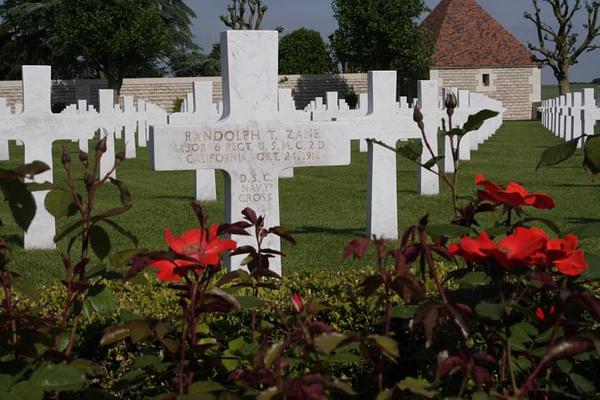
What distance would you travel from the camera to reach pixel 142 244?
693cm

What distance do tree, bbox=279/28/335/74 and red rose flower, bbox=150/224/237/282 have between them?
52.6 meters

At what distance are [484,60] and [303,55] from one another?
11170 mm

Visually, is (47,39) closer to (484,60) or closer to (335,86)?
(335,86)

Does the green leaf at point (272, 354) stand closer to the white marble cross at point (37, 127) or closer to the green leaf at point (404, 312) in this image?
the green leaf at point (404, 312)

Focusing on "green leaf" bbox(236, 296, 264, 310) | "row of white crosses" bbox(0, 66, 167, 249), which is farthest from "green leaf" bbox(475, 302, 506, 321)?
"row of white crosses" bbox(0, 66, 167, 249)

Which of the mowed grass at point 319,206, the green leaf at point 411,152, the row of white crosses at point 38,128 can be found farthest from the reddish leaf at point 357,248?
the row of white crosses at point 38,128

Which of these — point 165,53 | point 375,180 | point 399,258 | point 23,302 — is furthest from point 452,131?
point 165,53

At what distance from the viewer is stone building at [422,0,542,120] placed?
47.7 meters

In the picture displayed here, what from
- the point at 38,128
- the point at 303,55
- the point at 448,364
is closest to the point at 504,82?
the point at 303,55

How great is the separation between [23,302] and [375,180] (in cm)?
388

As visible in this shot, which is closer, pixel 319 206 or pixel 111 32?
pixel 319 206

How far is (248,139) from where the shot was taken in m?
4.91

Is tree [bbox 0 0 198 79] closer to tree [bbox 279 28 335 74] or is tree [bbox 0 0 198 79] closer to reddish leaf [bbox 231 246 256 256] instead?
tree [bbox 279 28 335 74]

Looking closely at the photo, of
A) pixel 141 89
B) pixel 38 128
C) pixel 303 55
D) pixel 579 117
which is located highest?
pixel 303 55
